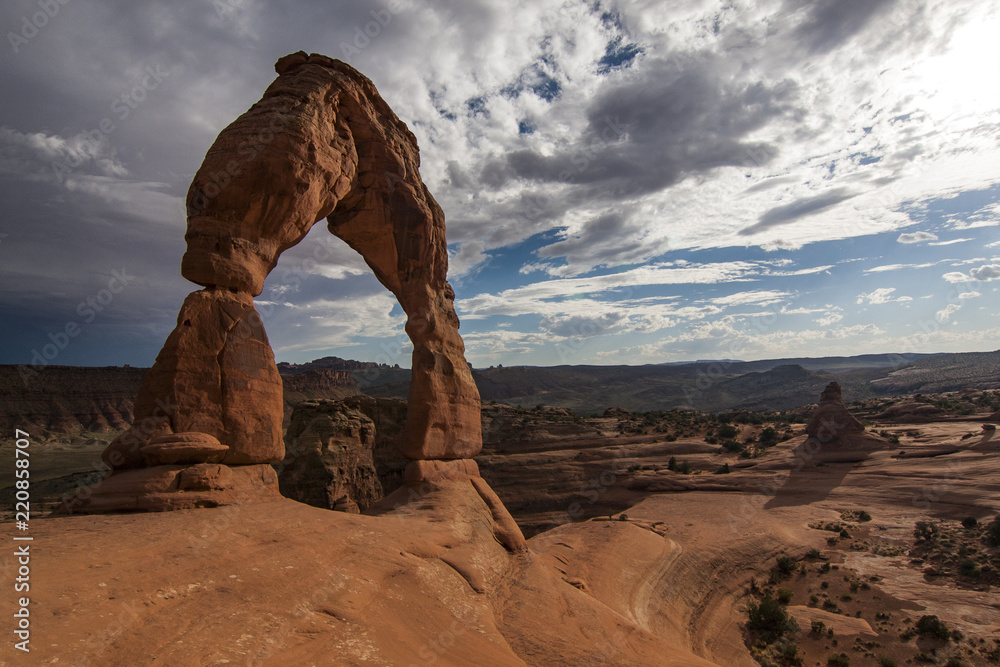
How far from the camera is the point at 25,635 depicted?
12.7 ft

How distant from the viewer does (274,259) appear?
35.2ft

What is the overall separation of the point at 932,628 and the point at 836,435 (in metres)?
24.3

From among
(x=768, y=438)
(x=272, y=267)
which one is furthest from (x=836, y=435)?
(x=272, y=267)

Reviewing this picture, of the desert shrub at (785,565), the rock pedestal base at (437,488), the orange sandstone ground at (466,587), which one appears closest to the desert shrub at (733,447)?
the orange sandstone ground at (466,587)

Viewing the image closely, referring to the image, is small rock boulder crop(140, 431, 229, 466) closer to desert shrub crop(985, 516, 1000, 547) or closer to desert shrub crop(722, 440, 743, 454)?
desert shrub crop(985, 516, 1000, 547)

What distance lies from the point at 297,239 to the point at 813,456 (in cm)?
3644

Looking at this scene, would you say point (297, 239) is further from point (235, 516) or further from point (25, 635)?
point (25, 635)

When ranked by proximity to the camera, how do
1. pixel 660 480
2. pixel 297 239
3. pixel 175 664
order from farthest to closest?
pixel 660 480, pixel 297 239, pixel 175 664

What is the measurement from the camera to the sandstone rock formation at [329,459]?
66.8 ft

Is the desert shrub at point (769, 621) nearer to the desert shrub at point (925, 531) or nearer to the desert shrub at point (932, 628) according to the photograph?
the desert shrub at point (932, 628)

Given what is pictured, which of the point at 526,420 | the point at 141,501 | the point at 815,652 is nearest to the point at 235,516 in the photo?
the point at 141,501

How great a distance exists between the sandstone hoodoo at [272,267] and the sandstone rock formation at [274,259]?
0.03 metres

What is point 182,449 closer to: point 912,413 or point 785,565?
point 785,565

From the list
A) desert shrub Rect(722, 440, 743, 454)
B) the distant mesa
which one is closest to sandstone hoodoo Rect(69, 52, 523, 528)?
desert shrub Rect(722, 440, 743, 454)
